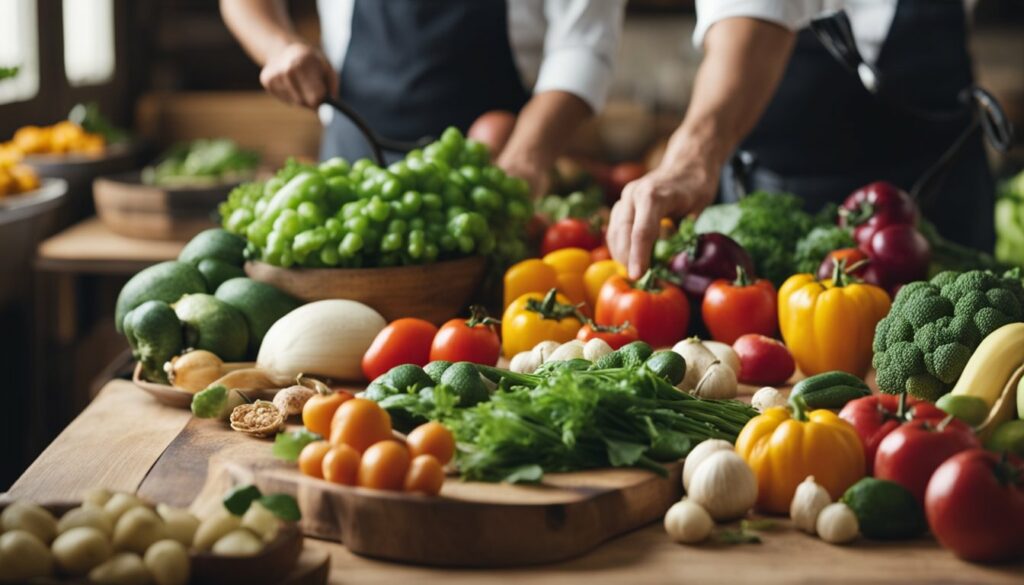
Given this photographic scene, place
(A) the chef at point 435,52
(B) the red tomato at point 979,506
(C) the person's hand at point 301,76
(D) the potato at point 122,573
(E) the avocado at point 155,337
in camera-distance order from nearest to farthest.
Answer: (D) the potato at point 122,573
(B) the red tomato at point 979,506
(E) the avocado at point 155,337
(C) the person's hand at point 301,76
(A) the chef at point 435,52

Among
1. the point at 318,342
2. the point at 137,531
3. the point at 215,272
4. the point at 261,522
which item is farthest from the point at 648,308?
the point at 137,531

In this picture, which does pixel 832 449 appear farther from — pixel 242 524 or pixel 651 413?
pixel 242 524

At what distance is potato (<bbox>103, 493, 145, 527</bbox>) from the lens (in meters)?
1.12

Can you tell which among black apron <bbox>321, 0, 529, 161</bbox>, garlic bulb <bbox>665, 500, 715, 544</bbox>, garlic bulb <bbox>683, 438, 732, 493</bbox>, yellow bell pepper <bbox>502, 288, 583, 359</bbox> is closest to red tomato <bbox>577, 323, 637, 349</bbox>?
yellow bell pepper <bbox>502, 288, 583, 359</bbox>

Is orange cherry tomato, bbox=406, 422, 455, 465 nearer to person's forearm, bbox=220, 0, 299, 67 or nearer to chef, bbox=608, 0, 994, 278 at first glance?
chef, bbox=608, 0, 994, 278

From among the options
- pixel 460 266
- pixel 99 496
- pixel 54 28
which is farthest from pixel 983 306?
pixel 54 28

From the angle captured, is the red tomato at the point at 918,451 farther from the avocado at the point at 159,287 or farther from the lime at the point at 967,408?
the avocado at the point at 159,287

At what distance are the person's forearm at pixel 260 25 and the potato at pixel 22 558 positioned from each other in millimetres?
1910

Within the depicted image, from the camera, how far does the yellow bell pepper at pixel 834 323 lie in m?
1.90

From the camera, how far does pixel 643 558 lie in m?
1.27

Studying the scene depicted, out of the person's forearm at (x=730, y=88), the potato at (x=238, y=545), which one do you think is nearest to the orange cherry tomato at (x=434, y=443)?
the potato at (x=238, y=545)

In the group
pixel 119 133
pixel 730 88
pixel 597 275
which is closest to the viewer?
pixel 597 275

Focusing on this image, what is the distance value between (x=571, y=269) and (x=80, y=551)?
1.37 meters

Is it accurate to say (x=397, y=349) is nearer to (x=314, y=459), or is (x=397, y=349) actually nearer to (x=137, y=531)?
(x=314, y=459)
